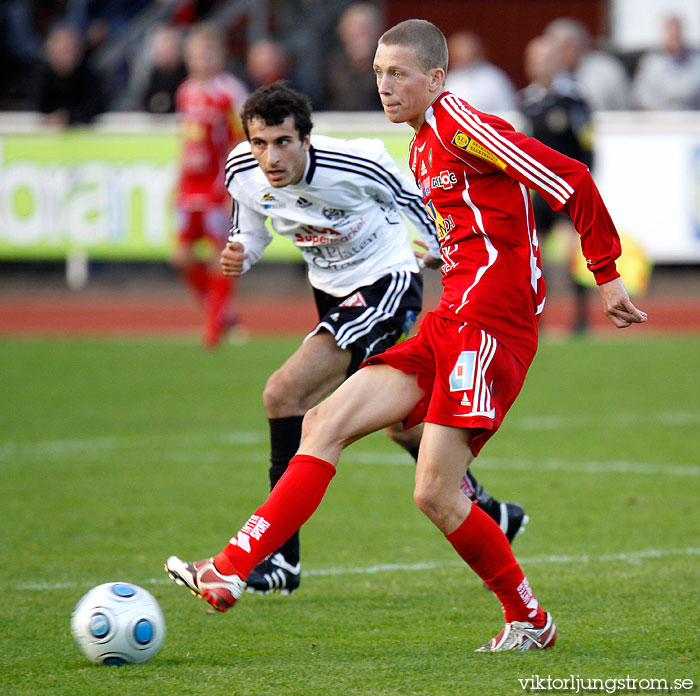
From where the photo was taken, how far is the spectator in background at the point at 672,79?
1528 centimetres

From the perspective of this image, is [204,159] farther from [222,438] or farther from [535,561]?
[535,561]

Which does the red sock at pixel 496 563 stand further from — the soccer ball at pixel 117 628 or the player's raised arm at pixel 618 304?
the soccer ball at pixel 117 628

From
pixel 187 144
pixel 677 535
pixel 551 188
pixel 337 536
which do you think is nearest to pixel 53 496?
pixel 337 536

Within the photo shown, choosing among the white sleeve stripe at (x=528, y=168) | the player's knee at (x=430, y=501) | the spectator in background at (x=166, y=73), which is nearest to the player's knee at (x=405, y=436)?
the player's knee at (x=430, y=501)

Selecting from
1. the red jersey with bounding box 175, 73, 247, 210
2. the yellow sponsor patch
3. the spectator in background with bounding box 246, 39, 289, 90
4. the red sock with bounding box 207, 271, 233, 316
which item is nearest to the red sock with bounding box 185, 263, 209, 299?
the red sock with bounding box 207, 271, 233, 316

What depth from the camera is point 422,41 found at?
427 centimetres

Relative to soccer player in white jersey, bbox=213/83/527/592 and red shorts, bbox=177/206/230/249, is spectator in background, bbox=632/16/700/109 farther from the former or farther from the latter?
soccer player in white jersey, bbox=213/83/527/592

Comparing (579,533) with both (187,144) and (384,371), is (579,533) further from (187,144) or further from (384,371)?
(187,144)

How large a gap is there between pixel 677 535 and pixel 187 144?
321 inches

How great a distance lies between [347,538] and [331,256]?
139cm

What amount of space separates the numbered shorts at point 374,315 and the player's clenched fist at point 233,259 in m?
0.39

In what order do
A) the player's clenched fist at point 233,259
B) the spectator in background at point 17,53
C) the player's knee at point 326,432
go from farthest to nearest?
the spectator in background at point 17,53, the player's clenched fist at point 233,259, the player's knee at point 326,432

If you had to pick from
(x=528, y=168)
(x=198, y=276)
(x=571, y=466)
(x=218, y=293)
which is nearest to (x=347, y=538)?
(x=571, y=466)

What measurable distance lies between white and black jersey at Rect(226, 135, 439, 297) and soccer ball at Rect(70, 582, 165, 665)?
163 cm
